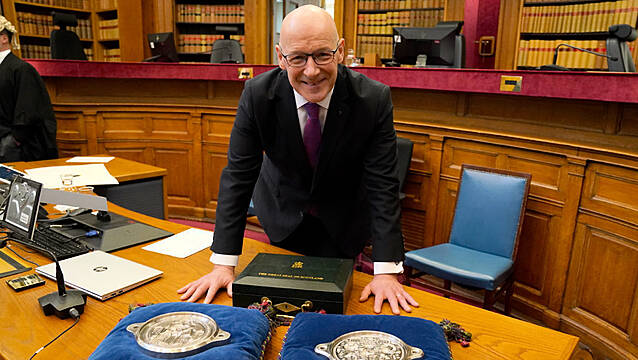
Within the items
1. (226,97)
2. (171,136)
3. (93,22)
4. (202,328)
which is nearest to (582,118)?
(202,328)

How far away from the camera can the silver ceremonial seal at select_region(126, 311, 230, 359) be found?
0.79 meters

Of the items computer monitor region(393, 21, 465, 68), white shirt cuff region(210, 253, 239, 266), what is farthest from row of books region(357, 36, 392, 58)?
white shirt cuff region(210, 253, 239, 266)

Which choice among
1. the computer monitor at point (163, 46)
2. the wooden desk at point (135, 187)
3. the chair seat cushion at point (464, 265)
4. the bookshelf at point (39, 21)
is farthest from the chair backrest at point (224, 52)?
the chair seat cushion at point (464, 265)

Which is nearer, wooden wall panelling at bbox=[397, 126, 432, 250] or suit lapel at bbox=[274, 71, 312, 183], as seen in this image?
suit lapel at bbox=[274, 71, 312, 183]

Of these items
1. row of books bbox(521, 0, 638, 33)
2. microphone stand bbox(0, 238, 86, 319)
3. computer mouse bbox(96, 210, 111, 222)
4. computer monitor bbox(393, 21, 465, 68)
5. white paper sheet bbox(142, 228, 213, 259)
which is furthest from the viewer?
row of books bbox(521, 0, 638, 33)

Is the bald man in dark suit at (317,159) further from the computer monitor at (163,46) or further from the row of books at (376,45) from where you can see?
the row of books at (376,45)

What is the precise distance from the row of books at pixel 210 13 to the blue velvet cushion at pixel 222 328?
18.7 ft

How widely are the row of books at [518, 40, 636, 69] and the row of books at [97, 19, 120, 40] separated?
496 cm

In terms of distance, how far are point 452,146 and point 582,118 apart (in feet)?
2.32

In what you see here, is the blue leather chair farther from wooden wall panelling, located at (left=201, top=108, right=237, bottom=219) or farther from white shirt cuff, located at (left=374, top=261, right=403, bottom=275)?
wooden wall panelling, located at (left=201, top=108, right=237, bottom=219)

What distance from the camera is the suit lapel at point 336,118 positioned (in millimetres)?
1336

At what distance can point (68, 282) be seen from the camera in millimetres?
1202

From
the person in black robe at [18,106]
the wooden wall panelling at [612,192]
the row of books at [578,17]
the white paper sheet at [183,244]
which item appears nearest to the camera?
the white paper sheet at [183,244]

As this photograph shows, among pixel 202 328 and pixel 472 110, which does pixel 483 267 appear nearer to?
pixel 472 110
